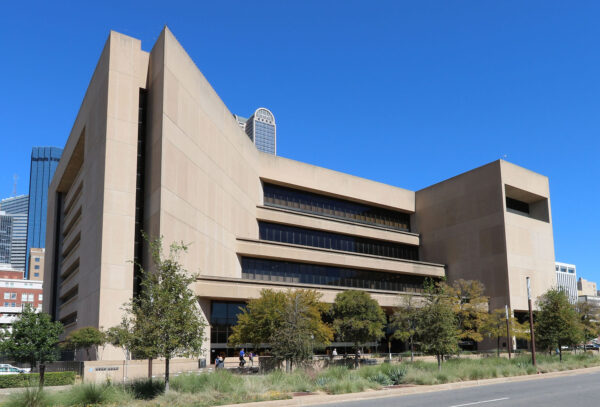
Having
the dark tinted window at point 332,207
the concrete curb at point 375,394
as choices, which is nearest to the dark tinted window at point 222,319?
the dark tinted window at point 332,207

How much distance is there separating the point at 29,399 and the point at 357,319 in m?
28.4

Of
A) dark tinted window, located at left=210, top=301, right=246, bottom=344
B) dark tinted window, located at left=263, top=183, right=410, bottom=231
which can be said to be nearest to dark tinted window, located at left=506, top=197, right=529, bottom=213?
dark tinted window, located at left=263, top=183, right=410, bottom=231

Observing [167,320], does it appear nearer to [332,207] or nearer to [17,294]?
[332,207]

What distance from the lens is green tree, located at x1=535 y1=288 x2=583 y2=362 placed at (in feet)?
132

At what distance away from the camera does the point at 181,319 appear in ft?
66.1

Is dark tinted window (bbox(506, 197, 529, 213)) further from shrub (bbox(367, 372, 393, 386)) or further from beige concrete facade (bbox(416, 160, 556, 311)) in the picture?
shrub (bbox(367, 372, 393, 386))

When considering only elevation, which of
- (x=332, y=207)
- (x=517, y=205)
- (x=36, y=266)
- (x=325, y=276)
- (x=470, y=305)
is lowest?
(x=470, y=305)

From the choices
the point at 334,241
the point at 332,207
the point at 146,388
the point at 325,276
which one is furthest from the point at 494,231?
the point at 146,388

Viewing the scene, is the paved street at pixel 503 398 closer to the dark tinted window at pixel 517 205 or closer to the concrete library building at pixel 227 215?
the concrete library building at pixel 227 215

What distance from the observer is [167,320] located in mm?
19703

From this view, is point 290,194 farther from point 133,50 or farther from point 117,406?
point 117,406

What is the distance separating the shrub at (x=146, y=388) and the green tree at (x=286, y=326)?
8.40 meters

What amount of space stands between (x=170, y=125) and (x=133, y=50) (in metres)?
7.99

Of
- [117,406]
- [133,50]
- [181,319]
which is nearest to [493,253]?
[133,50]
